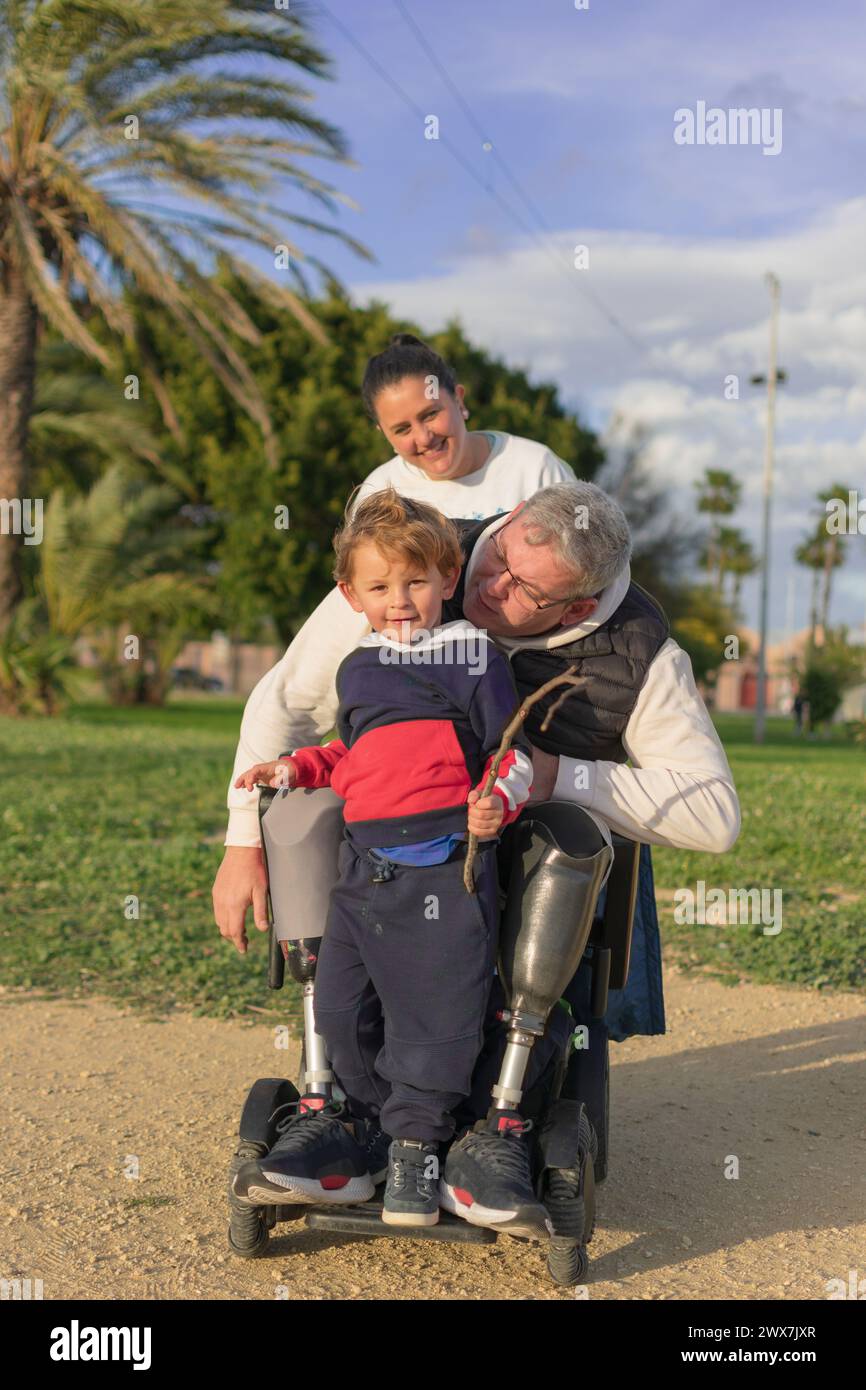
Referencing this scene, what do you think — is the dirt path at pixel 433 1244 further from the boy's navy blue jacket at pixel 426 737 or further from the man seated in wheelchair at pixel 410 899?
the boy's navy blue jacket at pixel 426 737

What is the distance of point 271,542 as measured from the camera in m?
29.0

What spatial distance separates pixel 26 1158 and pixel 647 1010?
5.48ft

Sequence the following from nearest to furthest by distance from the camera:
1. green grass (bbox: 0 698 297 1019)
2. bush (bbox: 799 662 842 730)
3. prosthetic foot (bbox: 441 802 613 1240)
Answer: prosthetic foot (bbox: 441 802 613 1240) < green grass (bbox: 0 698 297 1019) < bush (bbox: 799 662 842 730)

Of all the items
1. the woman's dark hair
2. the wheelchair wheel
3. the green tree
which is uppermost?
the green tree

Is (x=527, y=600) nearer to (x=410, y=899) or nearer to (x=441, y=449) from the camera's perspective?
(x=410, y=899)

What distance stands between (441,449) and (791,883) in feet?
15.9

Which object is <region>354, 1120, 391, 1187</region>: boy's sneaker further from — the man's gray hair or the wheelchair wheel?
the man's gray hair

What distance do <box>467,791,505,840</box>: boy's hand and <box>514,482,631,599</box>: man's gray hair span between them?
549mm

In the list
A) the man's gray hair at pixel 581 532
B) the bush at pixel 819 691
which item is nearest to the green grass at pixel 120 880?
the man's gray hair at pixel 581 532

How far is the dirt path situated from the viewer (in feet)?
9.91

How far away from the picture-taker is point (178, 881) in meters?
7.61

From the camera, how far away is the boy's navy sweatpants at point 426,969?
2828 mm

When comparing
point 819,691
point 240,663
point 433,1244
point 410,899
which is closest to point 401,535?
point 410,899

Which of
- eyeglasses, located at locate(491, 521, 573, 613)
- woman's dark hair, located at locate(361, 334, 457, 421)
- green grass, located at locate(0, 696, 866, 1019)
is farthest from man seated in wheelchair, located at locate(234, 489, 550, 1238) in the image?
green grass, located at locate(0, 696, 866, 1019)
